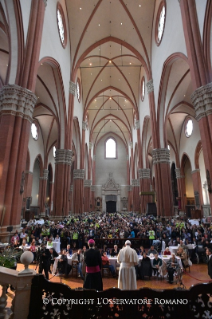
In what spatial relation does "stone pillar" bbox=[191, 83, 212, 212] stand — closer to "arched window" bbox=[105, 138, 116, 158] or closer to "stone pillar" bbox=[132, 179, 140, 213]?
"stone pillar" bbox=[132, 179, 140, 213]

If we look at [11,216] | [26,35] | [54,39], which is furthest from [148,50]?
[11,216]

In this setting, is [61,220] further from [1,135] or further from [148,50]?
[148,50]

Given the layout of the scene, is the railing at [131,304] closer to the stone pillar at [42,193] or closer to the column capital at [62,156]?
the column capital at [62,156]

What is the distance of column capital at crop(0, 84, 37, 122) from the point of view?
9.10 metres

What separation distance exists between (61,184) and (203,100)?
12.1 meters

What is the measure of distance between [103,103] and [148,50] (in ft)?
45.7

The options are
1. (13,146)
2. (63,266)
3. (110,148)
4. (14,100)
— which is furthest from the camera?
(110,148)

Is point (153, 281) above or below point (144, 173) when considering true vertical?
below

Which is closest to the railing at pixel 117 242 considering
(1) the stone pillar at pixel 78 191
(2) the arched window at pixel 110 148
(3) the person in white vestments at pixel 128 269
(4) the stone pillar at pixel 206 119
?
(4) the stone pillar at pixel 206 119

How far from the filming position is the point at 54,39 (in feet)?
47.9

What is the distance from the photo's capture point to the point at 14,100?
9.17 m

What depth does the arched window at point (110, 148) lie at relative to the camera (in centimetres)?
4212

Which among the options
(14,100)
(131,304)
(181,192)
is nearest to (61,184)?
(14,100)

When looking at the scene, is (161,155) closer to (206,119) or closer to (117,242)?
(206,119)
